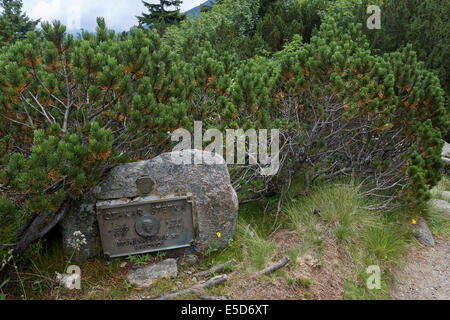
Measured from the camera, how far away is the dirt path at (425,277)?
12.3ft

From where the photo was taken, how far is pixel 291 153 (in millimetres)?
5090

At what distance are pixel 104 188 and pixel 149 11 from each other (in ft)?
79.0

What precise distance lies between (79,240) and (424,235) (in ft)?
15.4

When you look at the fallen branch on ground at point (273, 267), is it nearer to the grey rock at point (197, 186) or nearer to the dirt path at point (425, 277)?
the grey rock at point (197, 186)

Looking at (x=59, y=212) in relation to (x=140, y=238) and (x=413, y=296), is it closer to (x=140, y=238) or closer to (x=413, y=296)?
(x=140, y=238)

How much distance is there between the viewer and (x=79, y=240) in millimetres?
3322

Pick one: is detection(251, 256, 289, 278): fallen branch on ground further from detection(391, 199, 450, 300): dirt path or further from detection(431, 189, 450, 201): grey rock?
detection(431, 189, 450, 201): grey rock

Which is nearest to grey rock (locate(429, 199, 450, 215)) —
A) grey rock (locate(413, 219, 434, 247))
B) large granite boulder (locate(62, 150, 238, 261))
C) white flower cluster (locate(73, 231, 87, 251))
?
grey rock (locate(413, 219, 434, 247))

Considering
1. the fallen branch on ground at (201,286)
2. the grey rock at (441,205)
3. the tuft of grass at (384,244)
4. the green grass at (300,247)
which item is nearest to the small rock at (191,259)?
the green grass at (300,247)

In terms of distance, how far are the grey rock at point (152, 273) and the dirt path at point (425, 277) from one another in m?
2.48

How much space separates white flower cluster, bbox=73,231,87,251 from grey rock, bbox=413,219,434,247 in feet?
14.9

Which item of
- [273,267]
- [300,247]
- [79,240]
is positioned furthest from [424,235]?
[79,240]

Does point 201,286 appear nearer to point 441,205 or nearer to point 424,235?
point 424,235
